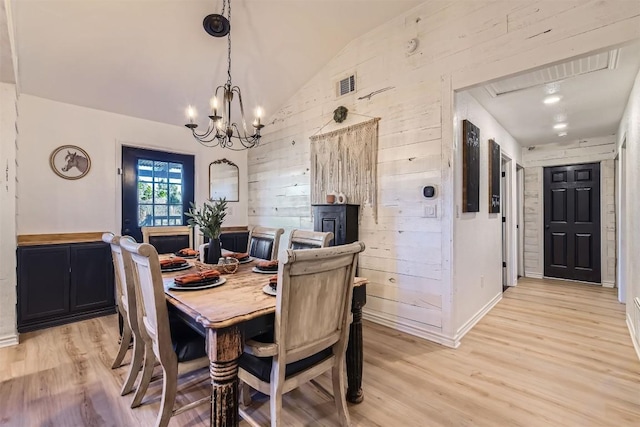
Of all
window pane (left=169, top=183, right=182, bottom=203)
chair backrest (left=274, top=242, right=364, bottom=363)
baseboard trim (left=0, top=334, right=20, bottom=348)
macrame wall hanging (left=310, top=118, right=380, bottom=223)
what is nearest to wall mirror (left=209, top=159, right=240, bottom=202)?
window pane (left=169, top=183, right=182, bottom=203)

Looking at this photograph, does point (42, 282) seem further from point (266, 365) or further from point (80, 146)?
point (266, 365)

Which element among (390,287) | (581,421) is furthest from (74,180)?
(581,421)

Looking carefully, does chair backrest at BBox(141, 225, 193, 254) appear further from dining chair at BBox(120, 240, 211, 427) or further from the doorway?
the doorway

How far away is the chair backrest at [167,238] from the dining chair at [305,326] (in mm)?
1876

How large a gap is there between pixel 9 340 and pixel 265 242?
94.5 inches

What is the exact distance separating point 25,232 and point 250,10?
3195 mm

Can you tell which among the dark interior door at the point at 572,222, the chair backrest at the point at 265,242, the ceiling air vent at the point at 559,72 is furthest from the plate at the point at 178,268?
the dark interior door at the point at 572,222

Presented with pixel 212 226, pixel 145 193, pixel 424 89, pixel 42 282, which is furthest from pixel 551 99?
pixel 42 282

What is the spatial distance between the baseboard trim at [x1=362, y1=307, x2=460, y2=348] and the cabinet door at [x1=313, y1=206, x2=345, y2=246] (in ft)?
2.82

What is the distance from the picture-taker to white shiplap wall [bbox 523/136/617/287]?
4.73m

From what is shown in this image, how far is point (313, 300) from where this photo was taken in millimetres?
1343

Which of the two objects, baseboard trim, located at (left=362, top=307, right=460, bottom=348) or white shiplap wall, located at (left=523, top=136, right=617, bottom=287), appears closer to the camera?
baseboard trim, located at (left=362, top=307, right=460, bottom=348)

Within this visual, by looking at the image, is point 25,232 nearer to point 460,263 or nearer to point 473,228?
point 460,263

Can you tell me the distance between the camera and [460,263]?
2797mm
